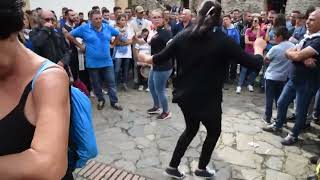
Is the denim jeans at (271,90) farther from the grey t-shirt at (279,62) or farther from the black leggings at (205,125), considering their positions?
the black leggings at (205,125)

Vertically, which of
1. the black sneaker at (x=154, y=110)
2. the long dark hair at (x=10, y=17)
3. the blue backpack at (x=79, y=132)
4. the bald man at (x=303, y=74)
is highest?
the long dark hair at (x=10, y=17)

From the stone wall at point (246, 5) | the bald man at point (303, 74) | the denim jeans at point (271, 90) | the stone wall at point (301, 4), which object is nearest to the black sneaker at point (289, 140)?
the bald man at point (303, 74)

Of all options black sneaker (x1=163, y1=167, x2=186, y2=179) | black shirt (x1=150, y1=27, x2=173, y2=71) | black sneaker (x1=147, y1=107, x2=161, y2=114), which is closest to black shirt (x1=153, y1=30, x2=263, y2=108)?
black sneaker (x1=163, y1=167, x2=186, y2=179)

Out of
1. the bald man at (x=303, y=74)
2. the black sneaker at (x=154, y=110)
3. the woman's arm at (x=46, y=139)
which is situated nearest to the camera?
the woman's arm at (x=46, y=139)

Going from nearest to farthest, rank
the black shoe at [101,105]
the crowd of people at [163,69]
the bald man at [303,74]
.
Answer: the crowd of people at [163,69] → the bald man at [303,74] → the black shoe at [101,105]

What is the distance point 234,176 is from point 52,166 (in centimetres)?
365

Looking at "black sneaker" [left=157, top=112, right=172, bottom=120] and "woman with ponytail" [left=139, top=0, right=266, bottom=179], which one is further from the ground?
"woman with ponytail" [left=139, top=0, right=266, bottom=179]

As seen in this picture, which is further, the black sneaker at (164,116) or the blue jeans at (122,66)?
the blue jeans at (122,66)

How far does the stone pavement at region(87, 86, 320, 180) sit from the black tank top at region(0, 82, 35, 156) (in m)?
3.17

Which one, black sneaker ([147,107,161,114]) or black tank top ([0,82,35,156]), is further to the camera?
black sneaker ([147,107,161,114])

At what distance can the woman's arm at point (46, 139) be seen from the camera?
102 centimetres

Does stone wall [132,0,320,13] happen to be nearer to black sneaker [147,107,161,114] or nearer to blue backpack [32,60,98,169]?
black sneaker [147,107,161,114]

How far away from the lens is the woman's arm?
1.02 meters

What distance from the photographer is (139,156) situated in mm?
4840
